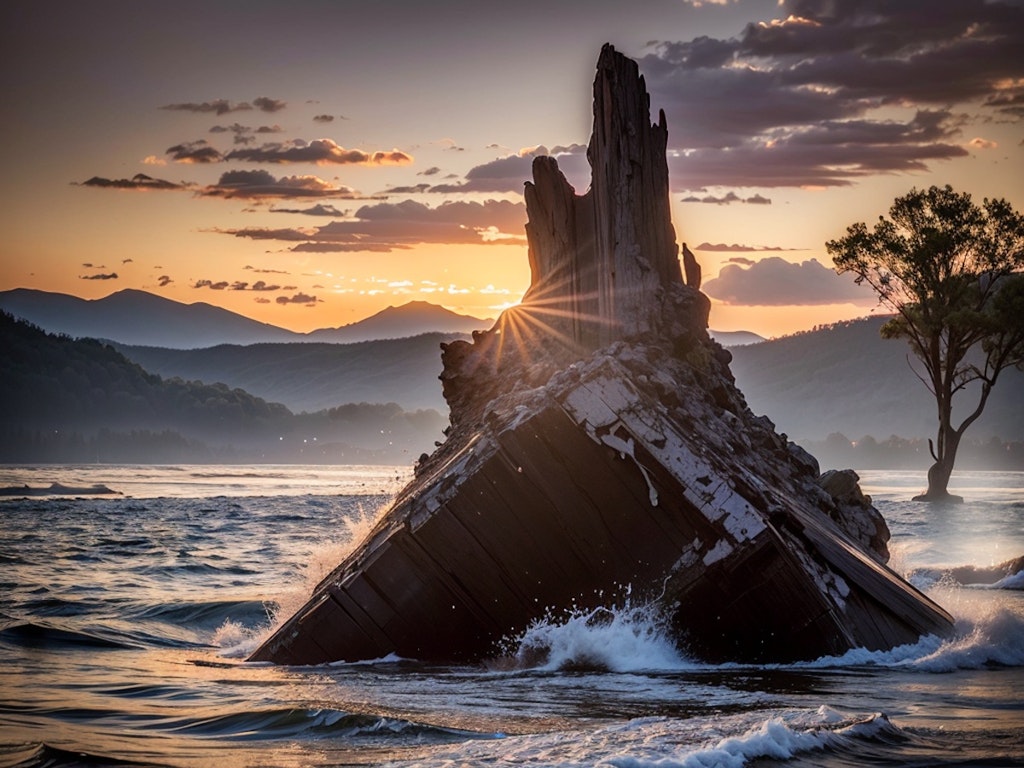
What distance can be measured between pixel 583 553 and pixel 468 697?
8.13ft

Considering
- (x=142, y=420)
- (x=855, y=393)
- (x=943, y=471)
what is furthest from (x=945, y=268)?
(x=855, y=393)

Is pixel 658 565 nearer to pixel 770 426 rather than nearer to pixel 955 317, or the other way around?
pixel 770 426

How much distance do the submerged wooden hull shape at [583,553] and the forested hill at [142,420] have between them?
327 feet

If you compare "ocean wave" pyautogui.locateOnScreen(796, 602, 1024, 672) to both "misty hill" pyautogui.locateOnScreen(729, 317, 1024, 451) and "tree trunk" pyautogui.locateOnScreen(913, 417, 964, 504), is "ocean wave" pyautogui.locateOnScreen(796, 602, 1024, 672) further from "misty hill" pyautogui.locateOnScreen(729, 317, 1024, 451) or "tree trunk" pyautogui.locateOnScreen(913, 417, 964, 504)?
"misty hill" pyautogui.locateOnScreen(729, 317, 1024, 451)

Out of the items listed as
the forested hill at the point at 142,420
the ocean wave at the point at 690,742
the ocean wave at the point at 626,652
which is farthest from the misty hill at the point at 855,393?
the ocean wave at the point at 690,742

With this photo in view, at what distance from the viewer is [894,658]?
541 inches

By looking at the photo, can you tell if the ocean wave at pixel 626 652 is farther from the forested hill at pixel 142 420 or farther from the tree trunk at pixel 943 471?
the forested hill at pixel 142 420

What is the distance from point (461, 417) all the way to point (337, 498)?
37.5 metres

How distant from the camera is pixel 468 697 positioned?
11.4 m

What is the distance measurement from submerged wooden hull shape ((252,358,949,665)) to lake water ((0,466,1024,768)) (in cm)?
36

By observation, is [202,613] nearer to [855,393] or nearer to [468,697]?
[468,697]

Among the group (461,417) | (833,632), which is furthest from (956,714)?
(461,417)

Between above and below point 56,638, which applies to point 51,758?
above

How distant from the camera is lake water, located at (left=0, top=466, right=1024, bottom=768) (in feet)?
29.7
